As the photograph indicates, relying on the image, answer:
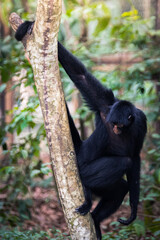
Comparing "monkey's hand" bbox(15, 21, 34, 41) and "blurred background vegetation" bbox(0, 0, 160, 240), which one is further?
"blurred background vegetation" bbox(0, 0, 160, 240)

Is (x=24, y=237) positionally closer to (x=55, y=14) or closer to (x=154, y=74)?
(x=55, y=14)

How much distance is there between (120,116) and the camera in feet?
12.5

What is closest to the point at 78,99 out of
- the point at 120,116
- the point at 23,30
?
the point at 120,116

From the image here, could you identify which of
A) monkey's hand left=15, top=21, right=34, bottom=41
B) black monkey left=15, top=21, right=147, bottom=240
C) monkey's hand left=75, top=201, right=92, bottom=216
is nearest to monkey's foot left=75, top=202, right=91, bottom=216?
monkey's hand left=75, top=201, right=92, bottom=216

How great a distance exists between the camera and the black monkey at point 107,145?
3857mm

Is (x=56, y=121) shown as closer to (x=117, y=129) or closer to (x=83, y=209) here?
(x=117, y=129)

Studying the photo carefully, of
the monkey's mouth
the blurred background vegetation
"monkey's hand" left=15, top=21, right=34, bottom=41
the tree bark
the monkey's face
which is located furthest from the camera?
the blurred background vegetation

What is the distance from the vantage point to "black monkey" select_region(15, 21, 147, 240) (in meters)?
3.86

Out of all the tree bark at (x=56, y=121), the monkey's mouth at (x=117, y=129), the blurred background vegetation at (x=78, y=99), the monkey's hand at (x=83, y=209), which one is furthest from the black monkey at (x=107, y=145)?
the blurred background vegetation at (x=78, y=99)

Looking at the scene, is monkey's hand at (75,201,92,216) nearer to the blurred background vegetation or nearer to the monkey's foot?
the monkey's foot

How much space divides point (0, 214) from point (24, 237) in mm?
1751

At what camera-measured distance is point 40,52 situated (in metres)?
3.25

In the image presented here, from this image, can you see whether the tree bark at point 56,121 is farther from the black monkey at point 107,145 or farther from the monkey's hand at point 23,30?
the black monkey at point 107,145

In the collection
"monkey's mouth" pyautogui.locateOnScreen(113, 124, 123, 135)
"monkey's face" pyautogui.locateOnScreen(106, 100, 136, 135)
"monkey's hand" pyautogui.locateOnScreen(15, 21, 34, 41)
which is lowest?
"monkey's mouth" pyautogui.locateOnScreen(113, 124, 123, 135)
